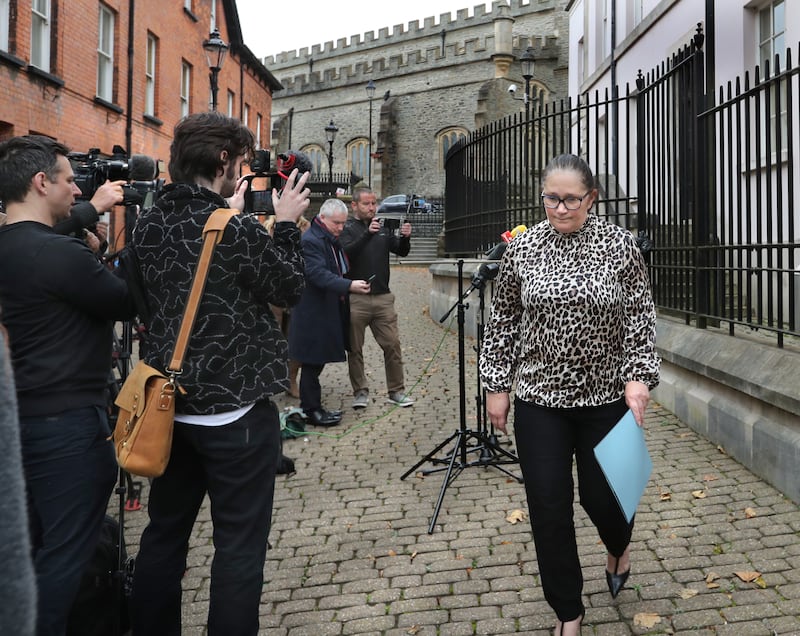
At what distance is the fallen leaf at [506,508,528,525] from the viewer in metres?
4.20

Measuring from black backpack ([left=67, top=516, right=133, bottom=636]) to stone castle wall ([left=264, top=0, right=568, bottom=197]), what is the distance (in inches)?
1571

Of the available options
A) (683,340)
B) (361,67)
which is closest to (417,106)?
(361,67)

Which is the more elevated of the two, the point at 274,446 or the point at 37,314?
the point at 37,314

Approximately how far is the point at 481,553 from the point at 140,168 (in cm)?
262

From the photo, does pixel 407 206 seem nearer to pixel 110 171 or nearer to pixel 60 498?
pixel 110 171

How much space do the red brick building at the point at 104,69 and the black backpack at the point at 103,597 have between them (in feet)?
30.0

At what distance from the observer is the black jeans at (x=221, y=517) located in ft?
7.61

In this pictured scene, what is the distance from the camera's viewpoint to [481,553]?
12.4 ft

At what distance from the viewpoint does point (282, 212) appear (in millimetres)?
2488

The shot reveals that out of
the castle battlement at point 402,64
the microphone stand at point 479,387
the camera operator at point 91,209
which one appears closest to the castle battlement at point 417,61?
the castle battlement at point 402,64

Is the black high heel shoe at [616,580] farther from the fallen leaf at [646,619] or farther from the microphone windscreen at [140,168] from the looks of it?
the microphone windscreen at [140,168]

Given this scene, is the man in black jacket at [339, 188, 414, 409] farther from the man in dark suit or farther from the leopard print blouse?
the leopard print blouse

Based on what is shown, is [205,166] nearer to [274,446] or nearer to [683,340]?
[274,446]

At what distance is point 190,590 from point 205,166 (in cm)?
213
